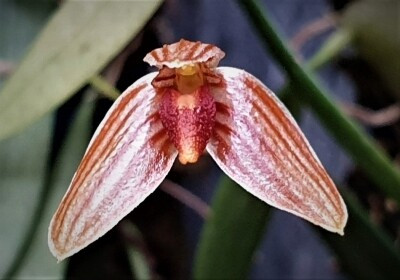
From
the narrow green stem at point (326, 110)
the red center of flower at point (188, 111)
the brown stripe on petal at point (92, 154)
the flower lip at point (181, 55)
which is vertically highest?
the flower lip at point (181, 55)

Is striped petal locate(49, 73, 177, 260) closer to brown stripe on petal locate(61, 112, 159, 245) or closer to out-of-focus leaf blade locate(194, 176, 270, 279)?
brown stripe on petal locate(61, 112, 159, 245)

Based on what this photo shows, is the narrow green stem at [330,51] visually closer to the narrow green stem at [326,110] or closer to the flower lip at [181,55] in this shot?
the narrow green stem at [326,110]

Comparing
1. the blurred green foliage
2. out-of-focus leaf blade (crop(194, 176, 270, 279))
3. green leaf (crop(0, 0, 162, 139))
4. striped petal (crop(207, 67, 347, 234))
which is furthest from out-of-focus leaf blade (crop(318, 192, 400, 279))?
green leaf (crop(0, 0, 162, 139))

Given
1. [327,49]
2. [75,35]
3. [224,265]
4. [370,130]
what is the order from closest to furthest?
[75,35] < [224,265] < [327,49] < [370,130]

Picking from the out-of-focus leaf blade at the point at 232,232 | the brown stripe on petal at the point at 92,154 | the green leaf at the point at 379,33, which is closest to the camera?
the brown stripe on petal at the point at 92,154

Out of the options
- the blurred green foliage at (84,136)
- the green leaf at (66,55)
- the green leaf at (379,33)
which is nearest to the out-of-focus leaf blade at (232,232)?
the blurred green foliage at (84,136)

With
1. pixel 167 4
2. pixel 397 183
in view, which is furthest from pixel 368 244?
pixel 167 4

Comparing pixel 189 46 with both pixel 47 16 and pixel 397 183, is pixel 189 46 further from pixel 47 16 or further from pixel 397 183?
pixel 47 16

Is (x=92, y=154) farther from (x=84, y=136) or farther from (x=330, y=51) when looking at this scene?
(x=330, y=51)
